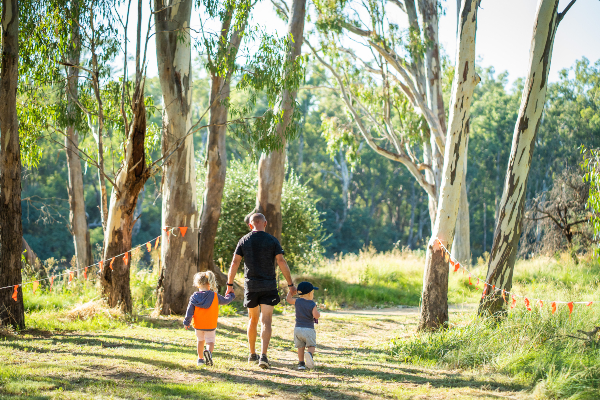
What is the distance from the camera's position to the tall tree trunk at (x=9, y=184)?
7160mm

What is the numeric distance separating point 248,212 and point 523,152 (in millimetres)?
9421

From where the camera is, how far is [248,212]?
15.9m

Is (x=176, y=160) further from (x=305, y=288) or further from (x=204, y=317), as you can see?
(x=305, y=288)

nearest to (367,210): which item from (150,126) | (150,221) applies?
(150,221)

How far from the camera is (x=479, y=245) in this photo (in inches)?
1695

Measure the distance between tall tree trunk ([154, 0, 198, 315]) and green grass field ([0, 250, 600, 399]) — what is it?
74 centimetres

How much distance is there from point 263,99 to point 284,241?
3271 centimetres

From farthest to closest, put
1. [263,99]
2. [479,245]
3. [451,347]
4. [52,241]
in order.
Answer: [263,99] < [479,245] < [52,241] < [451,347]

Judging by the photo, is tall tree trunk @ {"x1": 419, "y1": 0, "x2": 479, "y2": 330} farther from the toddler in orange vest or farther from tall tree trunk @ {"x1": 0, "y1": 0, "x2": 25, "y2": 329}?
tall tree trunk @ {"x1": 0, "y1": 0, "x2": 25, "y2": 329}

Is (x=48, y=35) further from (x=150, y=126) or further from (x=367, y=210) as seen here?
(x=367, y=210)

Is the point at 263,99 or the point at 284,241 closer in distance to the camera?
the point at 284,241

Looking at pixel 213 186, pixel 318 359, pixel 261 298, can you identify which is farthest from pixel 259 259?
pixel 213 186

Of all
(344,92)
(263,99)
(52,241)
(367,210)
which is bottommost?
(52,241)


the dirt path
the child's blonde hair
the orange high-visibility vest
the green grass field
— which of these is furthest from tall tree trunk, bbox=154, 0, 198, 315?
the orange high-visibility vest
